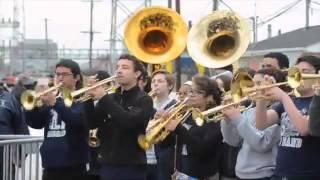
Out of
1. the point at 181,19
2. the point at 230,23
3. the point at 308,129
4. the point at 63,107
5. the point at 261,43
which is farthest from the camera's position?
the point at 261,43

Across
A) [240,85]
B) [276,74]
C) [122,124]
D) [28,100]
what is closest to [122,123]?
[122,124]

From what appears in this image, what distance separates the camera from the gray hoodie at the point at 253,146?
520cm

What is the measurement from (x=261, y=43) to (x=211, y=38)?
31.6m

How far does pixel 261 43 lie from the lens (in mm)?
38406

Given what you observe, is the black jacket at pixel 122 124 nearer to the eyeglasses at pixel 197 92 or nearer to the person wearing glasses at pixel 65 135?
the eyeglasses at pixel 197 92

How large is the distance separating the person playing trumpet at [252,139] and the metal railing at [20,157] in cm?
246

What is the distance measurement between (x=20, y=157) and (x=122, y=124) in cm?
218

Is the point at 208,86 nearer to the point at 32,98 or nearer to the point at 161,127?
the point at 161,127

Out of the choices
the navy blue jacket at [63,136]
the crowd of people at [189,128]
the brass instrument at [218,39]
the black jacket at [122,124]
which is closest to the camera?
the crowd of people at [189,128]

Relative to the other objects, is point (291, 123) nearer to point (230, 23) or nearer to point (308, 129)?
point (308, 129)

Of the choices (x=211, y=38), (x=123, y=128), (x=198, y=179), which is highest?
(x=211, y=38)

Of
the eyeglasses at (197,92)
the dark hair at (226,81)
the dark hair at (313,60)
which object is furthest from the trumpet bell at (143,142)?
the dark hair at (313,60)

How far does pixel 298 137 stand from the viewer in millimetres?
4871

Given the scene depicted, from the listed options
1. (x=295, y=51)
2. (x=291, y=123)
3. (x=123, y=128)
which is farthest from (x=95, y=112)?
(x=295, y=51)
